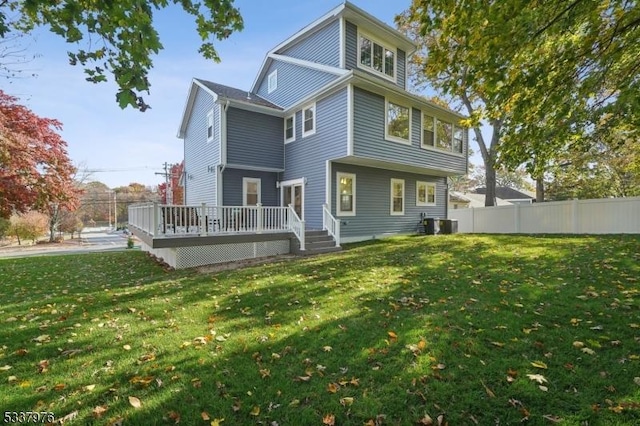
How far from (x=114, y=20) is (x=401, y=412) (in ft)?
14.9

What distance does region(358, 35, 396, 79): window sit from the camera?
13352mm

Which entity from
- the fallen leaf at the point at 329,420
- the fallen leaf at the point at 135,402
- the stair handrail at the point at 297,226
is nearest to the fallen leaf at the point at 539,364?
the fallen leaf at the point at 329,420

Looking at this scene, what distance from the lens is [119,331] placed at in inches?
163

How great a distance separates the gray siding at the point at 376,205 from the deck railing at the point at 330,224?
0.45 meters

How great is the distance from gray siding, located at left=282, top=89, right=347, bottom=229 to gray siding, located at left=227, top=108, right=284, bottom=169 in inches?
27.6

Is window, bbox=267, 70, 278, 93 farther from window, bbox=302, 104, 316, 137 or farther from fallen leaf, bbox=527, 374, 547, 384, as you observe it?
fallen leaf, bbox=527, 374, 547, 384

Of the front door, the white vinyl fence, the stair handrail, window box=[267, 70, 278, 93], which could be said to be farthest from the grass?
window box=[267, 70, 278, 93]

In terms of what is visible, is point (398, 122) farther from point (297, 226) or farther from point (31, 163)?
point (31, 163)

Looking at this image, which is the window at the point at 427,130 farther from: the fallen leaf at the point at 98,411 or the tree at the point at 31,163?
the tree at the point at 31,163

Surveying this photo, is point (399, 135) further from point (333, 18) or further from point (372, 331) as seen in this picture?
point (372, 331)

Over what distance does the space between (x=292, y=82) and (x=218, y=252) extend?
9008 mm

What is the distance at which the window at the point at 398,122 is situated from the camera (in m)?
12.8

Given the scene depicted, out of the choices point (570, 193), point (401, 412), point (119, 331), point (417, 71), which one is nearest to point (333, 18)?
point (417, 71)

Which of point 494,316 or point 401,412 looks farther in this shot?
point 494,316
